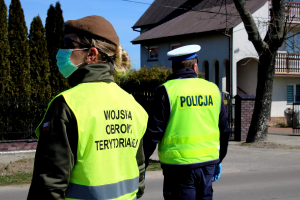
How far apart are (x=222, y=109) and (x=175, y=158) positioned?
0.75 m

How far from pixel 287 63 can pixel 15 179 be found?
21071 mm

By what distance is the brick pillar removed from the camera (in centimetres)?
1553

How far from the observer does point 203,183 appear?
3.36m

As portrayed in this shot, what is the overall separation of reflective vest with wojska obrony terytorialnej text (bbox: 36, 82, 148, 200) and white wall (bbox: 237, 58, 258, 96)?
23.9 meters

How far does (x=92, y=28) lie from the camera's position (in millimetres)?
2178

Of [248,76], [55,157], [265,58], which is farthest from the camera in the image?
[248,76]

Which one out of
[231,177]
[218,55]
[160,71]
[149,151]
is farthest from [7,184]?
[218,55]

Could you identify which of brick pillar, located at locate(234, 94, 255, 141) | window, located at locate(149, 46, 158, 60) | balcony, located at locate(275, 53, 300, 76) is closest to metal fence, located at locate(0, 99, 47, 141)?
brick pillar, located at locate(234, 94, 255, 141)

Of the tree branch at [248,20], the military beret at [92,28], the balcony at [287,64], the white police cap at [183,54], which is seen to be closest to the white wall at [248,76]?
the balcony at [287,64]

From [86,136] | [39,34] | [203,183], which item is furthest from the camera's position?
[39,34]

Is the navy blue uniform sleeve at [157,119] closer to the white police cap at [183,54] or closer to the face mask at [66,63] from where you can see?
the white police cap at [183,54]

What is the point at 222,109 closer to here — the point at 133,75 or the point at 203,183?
the point at 203,183

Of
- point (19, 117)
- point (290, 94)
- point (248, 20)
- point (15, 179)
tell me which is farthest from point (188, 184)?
point (290, 94)

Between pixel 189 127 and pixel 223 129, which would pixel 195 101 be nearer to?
pixel 189 127
